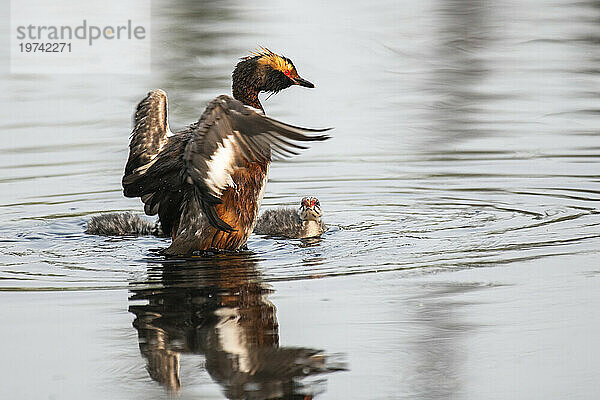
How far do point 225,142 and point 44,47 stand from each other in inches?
422

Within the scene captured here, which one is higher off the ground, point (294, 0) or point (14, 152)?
point (294, 0)

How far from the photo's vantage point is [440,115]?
1239cm

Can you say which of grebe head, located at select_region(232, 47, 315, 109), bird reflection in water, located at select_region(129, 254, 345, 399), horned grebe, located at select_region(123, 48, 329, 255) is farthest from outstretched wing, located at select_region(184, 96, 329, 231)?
grebe head, located at select_region(232, 47, 315, 109)

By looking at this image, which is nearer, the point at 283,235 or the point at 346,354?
the point at 346,354

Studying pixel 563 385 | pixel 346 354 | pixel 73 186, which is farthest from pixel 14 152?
pixel 563 385

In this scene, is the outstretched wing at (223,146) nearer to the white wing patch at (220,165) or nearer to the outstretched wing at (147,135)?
the white wing patch at (220,165)

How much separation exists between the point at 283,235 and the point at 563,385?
4222 millimetres

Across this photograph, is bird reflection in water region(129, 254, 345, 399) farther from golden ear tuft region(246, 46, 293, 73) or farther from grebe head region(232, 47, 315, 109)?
golden ear tuft region(246, 46, 293, 73)

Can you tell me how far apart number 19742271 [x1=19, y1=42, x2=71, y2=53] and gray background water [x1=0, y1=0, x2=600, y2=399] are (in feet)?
1.61

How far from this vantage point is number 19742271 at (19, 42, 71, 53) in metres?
17.3

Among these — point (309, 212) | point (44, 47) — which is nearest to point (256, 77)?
point (309, 212)

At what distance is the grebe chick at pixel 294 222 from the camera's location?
8.71 m

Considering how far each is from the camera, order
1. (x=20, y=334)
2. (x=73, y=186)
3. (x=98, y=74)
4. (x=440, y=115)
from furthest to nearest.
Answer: (x=98, y=74) → (x=440, y=115) → (x=73, y=186) → (x=20, y=334)

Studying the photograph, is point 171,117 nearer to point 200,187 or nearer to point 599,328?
point 200,187
